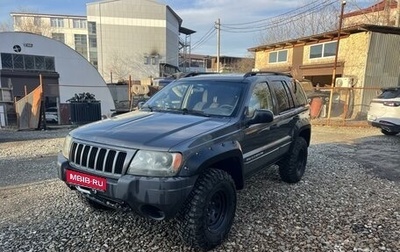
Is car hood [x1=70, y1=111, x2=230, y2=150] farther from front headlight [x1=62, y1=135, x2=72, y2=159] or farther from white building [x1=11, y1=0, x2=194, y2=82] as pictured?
white building [x1=11, y1=0, x2=194, y2=82]

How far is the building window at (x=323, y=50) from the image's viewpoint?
1886 centimetres

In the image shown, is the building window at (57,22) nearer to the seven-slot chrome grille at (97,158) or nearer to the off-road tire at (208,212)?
the seven-slot chrome grille at (97,158)

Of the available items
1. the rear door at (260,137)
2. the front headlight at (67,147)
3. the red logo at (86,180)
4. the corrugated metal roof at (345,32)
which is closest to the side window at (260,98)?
the rear door at (260,137)

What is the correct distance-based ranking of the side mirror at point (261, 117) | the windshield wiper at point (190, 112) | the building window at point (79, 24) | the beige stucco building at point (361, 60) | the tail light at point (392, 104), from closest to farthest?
the side mirror at point (261, 117), the windshield wiper at point (190, 112), the tail light at point (392, 104), the beige stucco building at point (361, 60), the building window at point (79, 24)

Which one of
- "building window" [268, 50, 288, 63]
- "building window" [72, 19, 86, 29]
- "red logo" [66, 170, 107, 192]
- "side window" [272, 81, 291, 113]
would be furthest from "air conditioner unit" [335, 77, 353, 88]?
"building window" [72, 19, 86, 29]

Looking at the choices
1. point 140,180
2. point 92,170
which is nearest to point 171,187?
point 140,180

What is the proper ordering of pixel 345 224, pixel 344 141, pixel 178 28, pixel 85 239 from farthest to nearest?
pixel 178 28
pixel 344 141
pixel 345 224
pixel 85 239

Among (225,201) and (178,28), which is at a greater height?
(178,28)

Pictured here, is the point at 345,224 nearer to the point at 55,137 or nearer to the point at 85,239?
the point at 85,239

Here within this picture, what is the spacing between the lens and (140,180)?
2.57 m

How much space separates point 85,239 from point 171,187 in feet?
4.74

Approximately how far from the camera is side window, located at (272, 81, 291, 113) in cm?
456

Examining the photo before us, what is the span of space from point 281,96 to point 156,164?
2.83m

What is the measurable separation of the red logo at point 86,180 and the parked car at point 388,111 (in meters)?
9.31
